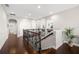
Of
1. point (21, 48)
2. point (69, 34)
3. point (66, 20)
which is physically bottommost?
point (21, 48)

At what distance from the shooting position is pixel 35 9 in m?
2.36

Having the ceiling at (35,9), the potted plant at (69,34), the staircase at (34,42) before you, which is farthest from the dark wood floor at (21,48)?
the ceiling at (35,9)

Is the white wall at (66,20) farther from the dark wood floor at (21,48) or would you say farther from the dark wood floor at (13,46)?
the dark wood floor at (13,46)

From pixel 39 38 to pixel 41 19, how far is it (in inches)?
18.1

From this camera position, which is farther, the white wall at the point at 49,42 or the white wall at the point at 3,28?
the white wall at the point at 49,42

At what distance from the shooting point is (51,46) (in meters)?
2.42

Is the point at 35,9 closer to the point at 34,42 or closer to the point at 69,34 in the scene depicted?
the point at 34,42

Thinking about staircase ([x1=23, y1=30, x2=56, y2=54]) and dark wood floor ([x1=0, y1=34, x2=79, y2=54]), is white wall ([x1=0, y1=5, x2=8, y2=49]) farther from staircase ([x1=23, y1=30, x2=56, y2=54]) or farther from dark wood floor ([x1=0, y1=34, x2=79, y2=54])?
staircase ([x1=23, y1=30, x2=56, y2=54])

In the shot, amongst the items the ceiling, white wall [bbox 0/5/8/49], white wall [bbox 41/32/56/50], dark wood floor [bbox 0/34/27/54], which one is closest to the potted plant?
white wall [bbox 41/32/56/50]

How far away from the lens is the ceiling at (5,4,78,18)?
2.32 metres

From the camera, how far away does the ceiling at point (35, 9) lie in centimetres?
232

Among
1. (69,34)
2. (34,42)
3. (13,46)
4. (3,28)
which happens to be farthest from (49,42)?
(3,28)
